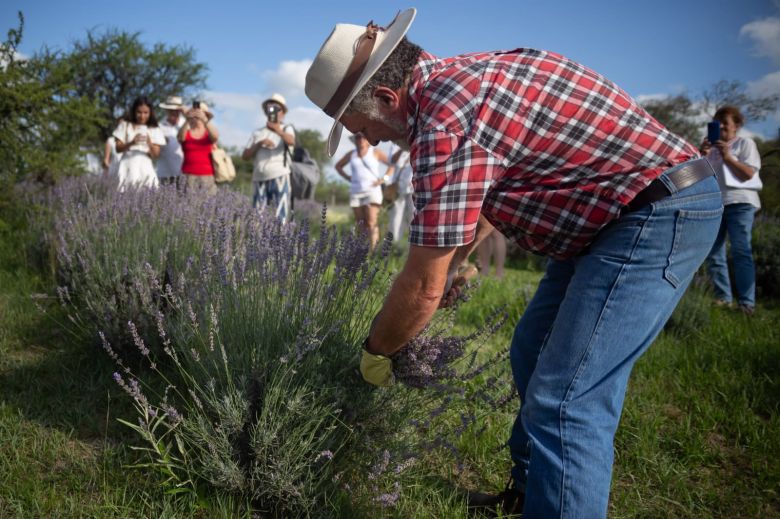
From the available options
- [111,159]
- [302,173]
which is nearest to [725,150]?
[302,173]

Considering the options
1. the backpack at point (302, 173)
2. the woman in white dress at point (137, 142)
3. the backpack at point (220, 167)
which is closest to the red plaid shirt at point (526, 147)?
the backpack at point (220, 167)

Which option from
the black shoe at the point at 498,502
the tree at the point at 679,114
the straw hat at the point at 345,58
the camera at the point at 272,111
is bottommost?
the black shoe at the point at 498,502

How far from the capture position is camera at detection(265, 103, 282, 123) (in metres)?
6.07

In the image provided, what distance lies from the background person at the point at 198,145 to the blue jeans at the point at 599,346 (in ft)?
18.0

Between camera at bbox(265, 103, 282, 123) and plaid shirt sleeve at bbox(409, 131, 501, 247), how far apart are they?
5.25 meters

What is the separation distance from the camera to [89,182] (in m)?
5.81

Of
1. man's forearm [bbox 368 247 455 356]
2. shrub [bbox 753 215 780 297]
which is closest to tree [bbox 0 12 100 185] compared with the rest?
man's forearm [bbox 368 247 455 356]

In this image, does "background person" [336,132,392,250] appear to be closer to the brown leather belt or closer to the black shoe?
the black shoe

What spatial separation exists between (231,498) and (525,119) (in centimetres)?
155

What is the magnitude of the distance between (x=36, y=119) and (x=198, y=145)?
1691mm

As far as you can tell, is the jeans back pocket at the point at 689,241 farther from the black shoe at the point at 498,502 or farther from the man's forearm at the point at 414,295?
the black shoe at the point at 498,502

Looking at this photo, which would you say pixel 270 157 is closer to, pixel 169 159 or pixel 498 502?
pixel 169 159

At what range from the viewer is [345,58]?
1.51 meters

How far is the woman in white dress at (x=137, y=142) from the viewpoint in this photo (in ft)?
20.5
